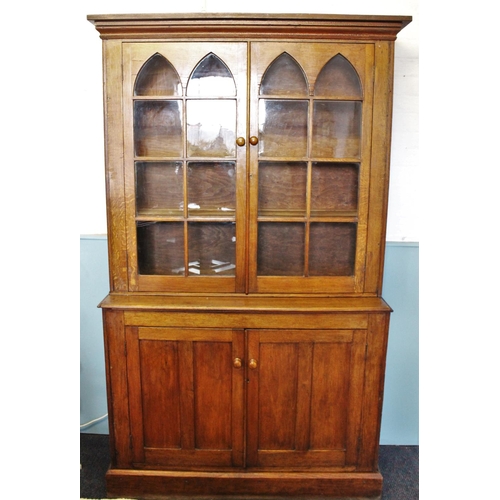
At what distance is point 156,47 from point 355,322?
1229 millimetres

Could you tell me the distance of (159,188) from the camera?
1.66m

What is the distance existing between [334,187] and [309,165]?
144 mm

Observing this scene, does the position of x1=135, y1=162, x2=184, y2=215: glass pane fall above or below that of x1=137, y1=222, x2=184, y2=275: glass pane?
above

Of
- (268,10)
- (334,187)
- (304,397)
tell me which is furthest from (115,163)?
(304,397)

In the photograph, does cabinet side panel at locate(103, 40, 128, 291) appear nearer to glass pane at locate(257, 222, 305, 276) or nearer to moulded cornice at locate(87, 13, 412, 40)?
moulded cornice at locate(87, 13, 412, 40)

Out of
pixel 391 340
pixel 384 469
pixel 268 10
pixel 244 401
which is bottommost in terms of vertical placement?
pixel 384 469

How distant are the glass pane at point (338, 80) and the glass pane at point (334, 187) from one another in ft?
0.84

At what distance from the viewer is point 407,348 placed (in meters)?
2.04

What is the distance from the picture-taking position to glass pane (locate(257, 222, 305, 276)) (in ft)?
5.38

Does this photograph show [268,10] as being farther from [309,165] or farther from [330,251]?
[330,251]

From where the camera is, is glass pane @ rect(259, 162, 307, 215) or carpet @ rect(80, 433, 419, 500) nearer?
glass pane @ rect(259, 162, 307, 215)

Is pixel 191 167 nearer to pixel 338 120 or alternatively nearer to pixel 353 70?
pixel 338 120

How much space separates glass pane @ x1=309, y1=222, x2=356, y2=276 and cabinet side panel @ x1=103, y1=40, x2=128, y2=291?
72 cm

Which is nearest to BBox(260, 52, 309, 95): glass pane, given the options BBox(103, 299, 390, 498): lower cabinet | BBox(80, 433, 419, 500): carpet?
BBox(103, 299, 390, 498): lower cabinet
